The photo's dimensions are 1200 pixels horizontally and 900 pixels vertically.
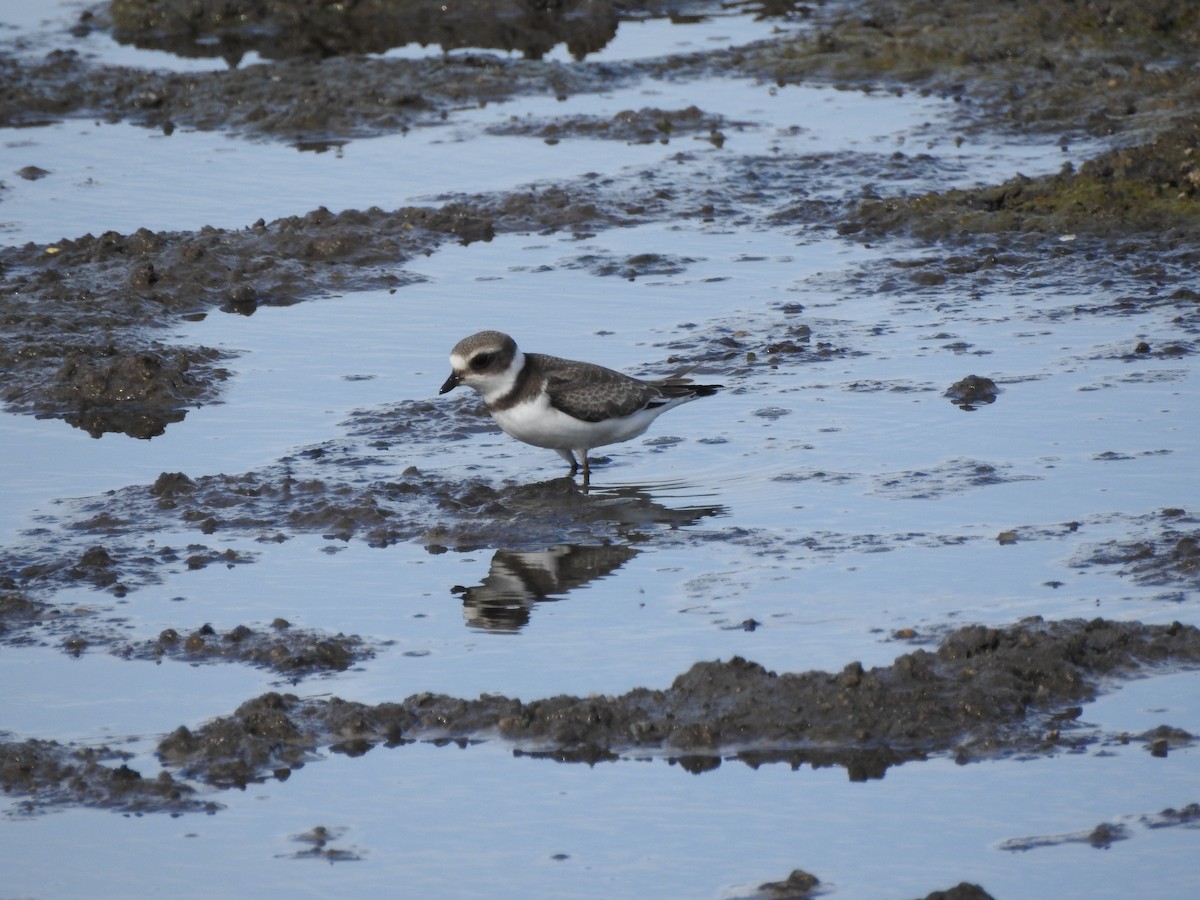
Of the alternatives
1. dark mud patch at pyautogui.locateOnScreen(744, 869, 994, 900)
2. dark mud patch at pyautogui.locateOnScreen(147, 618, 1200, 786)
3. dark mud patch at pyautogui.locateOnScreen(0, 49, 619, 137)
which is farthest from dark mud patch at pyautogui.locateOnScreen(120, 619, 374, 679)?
dark mud patch at pyautogui.locateOnScreen(0, 49, 619, 137)

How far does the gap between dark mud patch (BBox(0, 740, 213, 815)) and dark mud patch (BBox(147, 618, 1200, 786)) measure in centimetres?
17

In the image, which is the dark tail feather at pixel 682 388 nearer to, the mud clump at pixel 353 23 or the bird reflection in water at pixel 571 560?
the bird reflection in water at pixel 571 560

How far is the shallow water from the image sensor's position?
20.4 feet

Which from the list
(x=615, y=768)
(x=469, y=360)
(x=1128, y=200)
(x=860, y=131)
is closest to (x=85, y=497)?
(x=469, y=360)

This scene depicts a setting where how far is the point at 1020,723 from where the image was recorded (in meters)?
7.01

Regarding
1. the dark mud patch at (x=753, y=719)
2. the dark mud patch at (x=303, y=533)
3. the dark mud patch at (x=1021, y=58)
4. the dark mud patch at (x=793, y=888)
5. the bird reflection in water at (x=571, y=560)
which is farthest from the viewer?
the dark mud patch at (x=1021, y=58)

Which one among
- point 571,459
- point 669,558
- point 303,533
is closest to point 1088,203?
point 571,459

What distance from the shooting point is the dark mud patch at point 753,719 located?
22.6ft

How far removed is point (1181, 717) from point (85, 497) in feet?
19.7

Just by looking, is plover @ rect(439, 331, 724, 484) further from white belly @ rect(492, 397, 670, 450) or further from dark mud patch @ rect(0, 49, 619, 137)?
dark mud patch @ rect(0, 49, 619, 137)

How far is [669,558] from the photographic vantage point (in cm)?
898

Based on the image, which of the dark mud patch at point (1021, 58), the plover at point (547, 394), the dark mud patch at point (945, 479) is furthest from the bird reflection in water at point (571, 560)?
the dark mud patch at point (1021, 58)

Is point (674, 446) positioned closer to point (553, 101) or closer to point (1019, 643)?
point (1019, 643)

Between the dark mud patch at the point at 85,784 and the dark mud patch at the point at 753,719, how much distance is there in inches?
6.7
